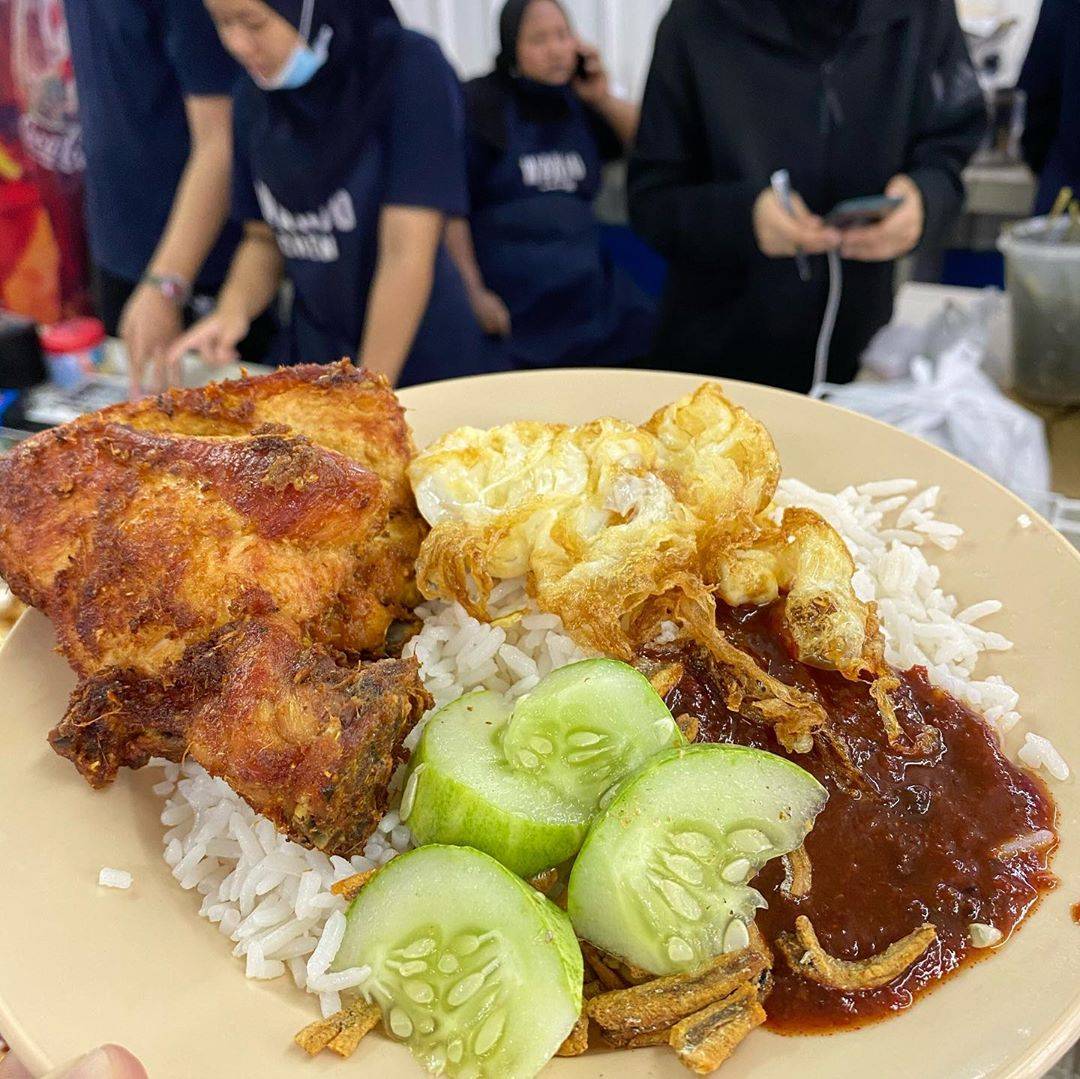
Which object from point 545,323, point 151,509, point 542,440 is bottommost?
point 545,323

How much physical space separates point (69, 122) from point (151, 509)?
15.6 feet

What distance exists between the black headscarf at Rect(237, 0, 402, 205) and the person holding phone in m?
1.50

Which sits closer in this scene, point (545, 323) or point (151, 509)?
point (151, 509)

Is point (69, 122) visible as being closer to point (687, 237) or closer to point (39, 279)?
point (39, 279)

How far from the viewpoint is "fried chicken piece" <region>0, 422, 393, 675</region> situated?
134 centimetres

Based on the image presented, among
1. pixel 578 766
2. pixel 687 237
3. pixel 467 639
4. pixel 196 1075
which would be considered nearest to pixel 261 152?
pixel 687 237

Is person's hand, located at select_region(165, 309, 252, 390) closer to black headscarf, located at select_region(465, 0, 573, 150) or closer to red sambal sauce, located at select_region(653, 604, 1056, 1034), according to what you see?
black headscarf, located at select_region(465, 0, 573, 150)

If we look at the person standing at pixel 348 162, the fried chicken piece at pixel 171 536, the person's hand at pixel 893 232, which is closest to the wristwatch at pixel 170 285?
the person standing at pixel 348 162

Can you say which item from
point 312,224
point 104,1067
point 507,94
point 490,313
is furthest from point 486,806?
point 507,94

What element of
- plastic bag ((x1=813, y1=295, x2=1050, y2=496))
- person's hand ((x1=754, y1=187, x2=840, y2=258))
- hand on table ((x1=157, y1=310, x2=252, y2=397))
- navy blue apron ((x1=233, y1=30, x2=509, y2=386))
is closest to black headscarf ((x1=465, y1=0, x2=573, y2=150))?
navy blue apron ((x1=233, y1=30, x2=509, y2=386))

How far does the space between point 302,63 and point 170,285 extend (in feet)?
3.77

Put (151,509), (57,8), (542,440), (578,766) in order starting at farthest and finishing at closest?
1. (57,8)
2. (542,440)
3. (151,509)
4. (578,766)

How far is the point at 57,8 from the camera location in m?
4.84

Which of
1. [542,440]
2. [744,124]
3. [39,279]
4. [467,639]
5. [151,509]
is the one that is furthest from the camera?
[39,279]
